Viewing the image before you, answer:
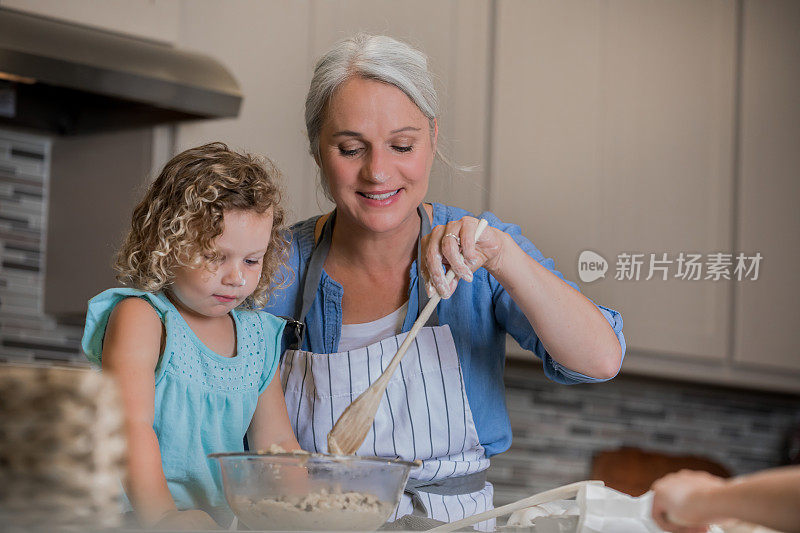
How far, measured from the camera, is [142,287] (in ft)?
2.87

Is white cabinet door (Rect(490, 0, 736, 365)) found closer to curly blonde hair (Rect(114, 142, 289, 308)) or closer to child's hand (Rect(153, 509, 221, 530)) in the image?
curly blonde hair (Rect(114, 142, 289, 308))

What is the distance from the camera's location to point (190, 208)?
2.79 feet

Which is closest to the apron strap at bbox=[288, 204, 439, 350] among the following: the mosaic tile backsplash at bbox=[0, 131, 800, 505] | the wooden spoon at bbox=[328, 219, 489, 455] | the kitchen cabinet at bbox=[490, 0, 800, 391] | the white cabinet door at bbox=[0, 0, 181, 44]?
the wooden spoon at bbox=[328, 219, 489, 455]

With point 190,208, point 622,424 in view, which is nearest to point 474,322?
point 190,208

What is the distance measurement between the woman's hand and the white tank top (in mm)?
657

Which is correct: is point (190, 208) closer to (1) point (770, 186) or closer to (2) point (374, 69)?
(2) point (374, 69)

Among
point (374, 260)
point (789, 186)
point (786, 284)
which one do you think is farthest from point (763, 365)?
point (374, 260)

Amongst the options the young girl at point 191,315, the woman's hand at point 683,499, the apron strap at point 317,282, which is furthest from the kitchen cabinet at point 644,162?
the woman's hand at point 683,499

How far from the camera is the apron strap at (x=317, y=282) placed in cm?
110

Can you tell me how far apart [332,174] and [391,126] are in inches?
3.8

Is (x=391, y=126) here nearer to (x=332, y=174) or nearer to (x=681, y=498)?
(x=332, y=174)

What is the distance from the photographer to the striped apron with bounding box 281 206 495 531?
1.03m

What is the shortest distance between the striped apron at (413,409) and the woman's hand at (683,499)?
0.57m

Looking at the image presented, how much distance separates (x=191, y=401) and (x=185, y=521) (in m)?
0.22
